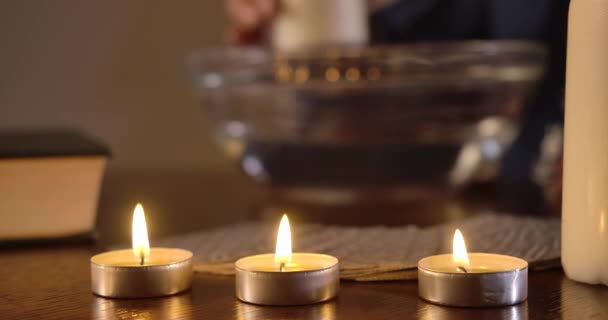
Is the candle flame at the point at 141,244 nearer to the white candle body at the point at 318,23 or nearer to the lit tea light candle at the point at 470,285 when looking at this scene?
the lit tea light candle at the point at 470,285

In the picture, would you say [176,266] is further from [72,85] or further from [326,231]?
[72,85]

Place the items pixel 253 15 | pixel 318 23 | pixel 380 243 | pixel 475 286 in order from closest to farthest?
pixel 475 286, pixel 380 243, pixel 318 23, pixel 253 15

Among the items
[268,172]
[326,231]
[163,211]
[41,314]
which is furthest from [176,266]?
[268,172]

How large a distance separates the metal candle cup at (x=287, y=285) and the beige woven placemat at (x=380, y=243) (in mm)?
71

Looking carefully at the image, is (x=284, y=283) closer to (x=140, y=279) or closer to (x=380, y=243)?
(x=140, y=279)

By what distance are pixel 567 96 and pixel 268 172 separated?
29.4 inches

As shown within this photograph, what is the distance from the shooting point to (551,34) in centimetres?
134

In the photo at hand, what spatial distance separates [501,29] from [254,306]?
0.94 m

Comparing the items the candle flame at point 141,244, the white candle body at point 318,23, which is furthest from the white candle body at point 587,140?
the white candle body at point 318,23

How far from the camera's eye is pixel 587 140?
57 cm

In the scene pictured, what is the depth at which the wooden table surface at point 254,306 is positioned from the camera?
0.52 m

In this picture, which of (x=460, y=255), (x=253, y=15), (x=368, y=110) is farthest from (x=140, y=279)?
(x=253, y=15)

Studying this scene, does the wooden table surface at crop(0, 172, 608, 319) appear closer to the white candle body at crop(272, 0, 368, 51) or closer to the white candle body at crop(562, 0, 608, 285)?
the white candle body at crop(562, 0, 608, 285)

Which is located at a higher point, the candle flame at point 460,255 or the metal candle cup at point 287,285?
the candle flame at point 460,255
